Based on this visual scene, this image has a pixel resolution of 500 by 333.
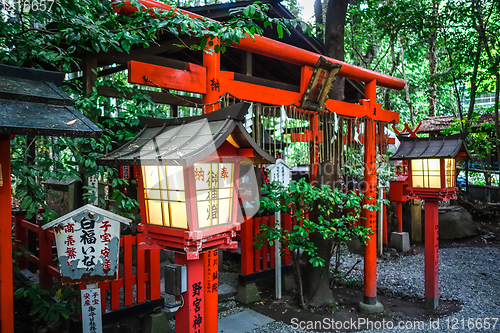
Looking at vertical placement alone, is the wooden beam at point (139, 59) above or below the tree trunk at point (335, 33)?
below

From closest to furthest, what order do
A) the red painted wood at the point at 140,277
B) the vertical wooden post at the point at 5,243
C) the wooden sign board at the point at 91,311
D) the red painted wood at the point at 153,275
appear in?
the vertical wooden post at the point at 5,243
the wooden sign board at the point at 91,311
the red painted wood at the point at 140,277
the red painted wood at the point at 153,275

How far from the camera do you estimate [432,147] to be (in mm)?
7395

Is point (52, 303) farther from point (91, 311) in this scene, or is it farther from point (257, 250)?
point (257, 250)

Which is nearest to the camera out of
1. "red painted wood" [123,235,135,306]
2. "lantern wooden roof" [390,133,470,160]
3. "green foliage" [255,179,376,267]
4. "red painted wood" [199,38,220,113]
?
"red painted wood" [199,38,220,113]

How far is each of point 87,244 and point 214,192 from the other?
2.01 metres

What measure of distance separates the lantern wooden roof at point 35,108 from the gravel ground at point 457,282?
478 centimetres

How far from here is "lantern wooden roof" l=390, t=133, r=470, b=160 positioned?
7090mm

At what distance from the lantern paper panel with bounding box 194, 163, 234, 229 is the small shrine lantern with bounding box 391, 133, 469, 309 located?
5.37 metres

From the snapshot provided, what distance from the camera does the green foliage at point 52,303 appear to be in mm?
4371

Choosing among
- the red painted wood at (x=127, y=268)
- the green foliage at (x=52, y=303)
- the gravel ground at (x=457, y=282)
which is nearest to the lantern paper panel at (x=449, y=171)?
the gravel ground at (x=457, y=282)

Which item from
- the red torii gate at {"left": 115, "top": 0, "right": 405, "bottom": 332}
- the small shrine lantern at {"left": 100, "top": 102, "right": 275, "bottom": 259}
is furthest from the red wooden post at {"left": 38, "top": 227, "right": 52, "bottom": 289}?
the red torii gate at {"left": 115, "top": 0, "right": 405, "bottom": 332}

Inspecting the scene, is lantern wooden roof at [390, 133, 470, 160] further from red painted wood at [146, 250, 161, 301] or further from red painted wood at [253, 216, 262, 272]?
red painted wood at [146, 250, 161, 301]

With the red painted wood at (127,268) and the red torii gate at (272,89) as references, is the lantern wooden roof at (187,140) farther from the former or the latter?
the red painted wood at (127,268)

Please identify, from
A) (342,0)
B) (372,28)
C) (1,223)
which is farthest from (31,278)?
(372,28)
